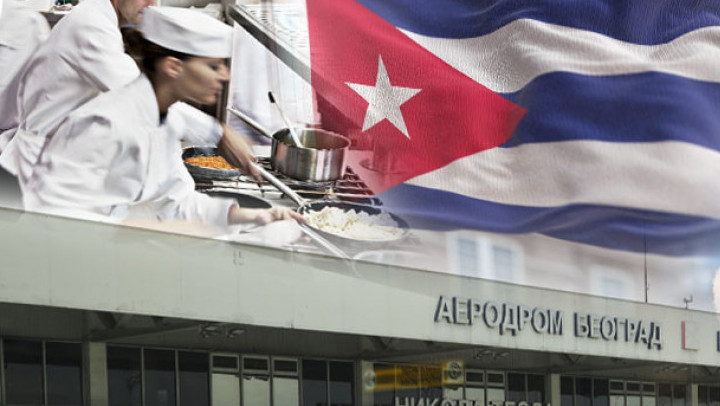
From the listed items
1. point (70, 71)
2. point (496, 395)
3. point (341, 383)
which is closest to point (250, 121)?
point (70, 71)

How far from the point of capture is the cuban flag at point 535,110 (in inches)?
727

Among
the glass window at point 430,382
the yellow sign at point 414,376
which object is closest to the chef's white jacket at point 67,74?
the yellow sign at point 414,376

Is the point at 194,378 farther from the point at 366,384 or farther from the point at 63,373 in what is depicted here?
the point at 366,384

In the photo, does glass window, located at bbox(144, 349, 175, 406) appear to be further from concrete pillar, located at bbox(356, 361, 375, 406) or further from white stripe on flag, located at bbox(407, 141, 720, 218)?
white stripe on flag, located at bbox(407, 141, 720, 218)

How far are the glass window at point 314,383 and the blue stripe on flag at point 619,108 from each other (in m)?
7.49

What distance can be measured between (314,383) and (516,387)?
5.92m

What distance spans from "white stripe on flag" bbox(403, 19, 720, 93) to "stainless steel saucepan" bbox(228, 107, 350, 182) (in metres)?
2.59

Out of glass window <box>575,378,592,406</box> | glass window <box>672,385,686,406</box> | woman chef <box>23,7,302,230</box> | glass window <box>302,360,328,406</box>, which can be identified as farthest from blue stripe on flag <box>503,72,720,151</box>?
glass window <box>672,385,686,406</box>

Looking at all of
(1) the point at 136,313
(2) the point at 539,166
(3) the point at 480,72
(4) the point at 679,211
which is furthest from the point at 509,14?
(1) the point at 136,313

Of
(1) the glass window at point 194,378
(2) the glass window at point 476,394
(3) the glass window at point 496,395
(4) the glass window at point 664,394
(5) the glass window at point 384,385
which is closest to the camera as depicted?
(1) the glass window at point 194,378

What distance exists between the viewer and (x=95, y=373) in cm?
2091

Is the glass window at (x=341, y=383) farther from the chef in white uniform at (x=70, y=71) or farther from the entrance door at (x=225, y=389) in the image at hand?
the chef in white uniform at (x=70, y=71)

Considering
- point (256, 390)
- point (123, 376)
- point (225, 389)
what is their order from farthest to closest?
point (256, 390)
point (225, 389)
point (123, 376)

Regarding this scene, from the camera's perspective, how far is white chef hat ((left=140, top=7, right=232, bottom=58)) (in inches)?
688
